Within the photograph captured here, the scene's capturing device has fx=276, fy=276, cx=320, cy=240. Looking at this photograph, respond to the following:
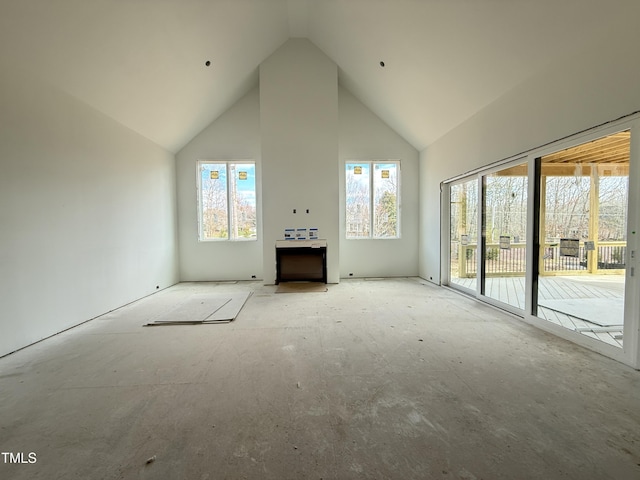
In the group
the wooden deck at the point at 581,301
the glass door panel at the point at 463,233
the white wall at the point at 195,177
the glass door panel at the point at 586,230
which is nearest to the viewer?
the glass door panel at the point at 586,230

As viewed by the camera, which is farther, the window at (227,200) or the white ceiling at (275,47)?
the window at (227,200)

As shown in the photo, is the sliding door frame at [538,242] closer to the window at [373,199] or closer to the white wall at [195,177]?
the window at [373,199]

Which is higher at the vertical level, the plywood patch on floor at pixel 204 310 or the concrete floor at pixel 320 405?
the plywood patch on floor at pixel 204 310

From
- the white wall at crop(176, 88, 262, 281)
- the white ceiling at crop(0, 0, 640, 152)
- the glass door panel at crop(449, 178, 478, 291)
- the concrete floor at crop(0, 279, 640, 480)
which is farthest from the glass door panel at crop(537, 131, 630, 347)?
the white wall at crop(176, 88, 262, 281)

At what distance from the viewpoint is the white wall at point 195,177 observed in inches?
251

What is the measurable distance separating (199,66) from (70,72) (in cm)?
190

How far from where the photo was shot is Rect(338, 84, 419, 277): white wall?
6.53 meters

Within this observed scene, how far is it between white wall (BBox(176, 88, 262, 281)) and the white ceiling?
0.34m

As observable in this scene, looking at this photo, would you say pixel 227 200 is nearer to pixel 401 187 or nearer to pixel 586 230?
pixel 401 187

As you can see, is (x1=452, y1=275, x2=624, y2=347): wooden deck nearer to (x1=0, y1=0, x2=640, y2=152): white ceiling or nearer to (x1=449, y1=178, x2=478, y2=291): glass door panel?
(x1=449, y1=178, x2=478, y2=291): glass door panel

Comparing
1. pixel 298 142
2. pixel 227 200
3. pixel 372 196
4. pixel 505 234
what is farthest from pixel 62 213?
pixel 505 234

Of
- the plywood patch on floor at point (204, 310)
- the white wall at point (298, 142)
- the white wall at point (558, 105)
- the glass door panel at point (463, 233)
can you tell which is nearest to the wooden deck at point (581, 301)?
the glass door panel at point (463, 233)

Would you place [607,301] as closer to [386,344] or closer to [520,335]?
[520,335]

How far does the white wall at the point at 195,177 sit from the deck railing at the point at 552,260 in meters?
4.72
